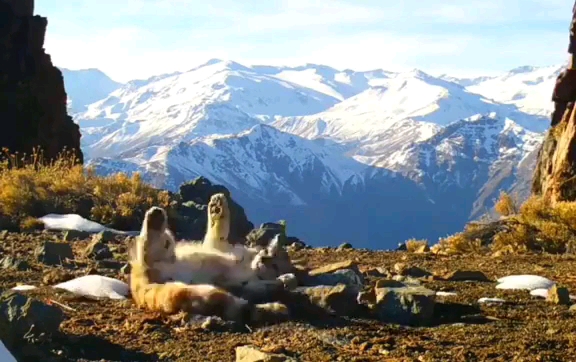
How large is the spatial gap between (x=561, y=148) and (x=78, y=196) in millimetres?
10757

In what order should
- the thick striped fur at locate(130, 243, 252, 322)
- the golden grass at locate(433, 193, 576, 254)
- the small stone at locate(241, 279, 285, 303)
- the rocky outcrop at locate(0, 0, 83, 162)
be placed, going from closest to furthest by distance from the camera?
the thick striped fur at locate(130, 243, 252, 322)
the small stone at locate(241, 279, 285, 303)
the golden grass at locate(433, 193, 576, 254)
the rocky outcrop at locate(0, 0, 83, 162)

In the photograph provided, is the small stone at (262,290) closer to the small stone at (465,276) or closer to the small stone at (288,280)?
the small stone at (288,280)

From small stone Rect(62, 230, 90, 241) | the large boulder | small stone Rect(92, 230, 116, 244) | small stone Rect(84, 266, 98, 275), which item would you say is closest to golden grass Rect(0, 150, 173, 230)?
the large boulder

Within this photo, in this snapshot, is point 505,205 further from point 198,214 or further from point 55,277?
point 55,277

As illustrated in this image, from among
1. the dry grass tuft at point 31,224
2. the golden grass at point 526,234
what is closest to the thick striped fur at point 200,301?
the golden grass at point 526,234

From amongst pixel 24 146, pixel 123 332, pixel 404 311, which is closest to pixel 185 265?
pixel 123 332

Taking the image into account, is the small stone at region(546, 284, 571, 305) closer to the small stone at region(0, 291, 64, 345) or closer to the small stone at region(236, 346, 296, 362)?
the small stone at region(236, 346, 296, 362)

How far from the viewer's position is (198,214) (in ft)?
57.6

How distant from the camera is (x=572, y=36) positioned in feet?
72.9

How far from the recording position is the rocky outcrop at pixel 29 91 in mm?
25969

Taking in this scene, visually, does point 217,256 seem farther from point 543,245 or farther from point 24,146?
point 24,146

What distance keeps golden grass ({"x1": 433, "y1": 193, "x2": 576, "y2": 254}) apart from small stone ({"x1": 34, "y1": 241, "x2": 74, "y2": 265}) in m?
6.41

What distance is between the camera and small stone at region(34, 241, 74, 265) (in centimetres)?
1042

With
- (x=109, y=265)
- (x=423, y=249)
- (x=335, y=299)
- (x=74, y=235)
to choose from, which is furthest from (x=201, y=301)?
(x=423, y=249)
